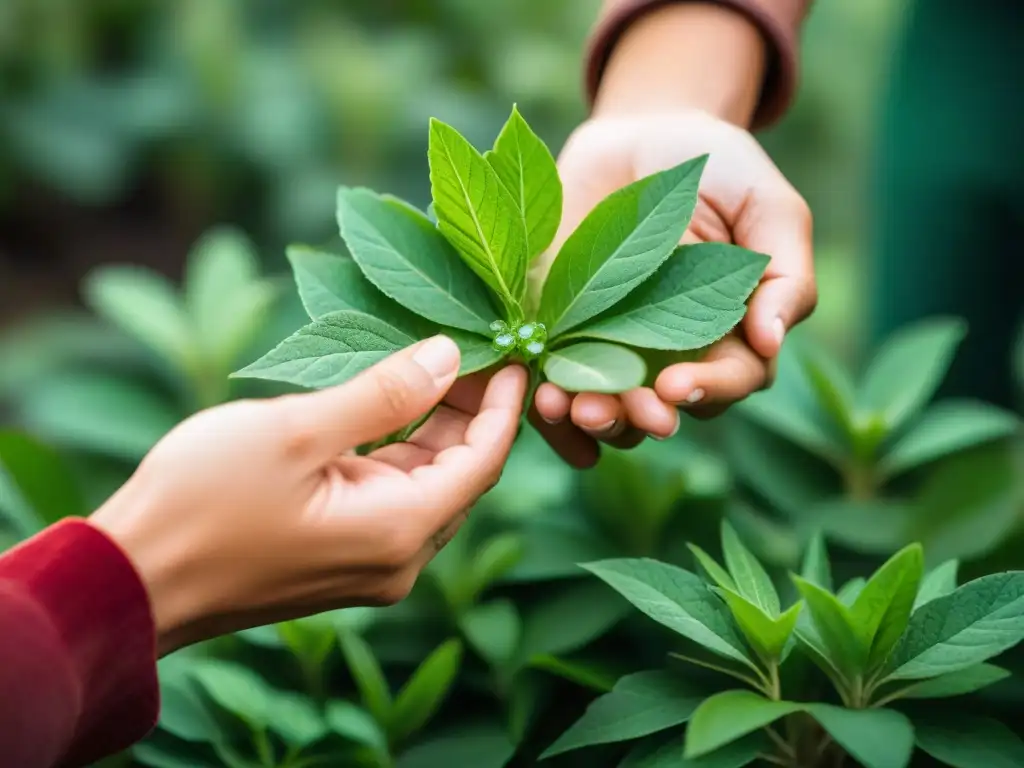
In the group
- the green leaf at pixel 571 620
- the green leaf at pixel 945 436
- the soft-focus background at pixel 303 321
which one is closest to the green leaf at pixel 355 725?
the soft-focus background at pixel 303 321

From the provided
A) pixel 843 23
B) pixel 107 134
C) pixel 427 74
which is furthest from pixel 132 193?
pixel 843 23

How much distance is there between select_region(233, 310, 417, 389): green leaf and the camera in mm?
608

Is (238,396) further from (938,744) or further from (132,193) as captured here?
(132,193)

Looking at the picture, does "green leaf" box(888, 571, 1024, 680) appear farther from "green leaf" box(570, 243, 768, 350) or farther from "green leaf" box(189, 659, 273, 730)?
"green leaf" box(189, 659, 273, 730)

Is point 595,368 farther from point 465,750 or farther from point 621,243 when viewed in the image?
point 465,750

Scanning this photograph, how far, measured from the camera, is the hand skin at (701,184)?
69 cm

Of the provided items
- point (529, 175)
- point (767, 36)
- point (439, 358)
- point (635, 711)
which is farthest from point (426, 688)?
point (767, 36)

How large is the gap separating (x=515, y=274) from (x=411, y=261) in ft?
0.23

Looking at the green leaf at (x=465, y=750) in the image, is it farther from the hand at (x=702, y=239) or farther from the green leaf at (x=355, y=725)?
the hand at (x=702, y=239)

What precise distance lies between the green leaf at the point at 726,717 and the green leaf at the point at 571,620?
0.18 meters

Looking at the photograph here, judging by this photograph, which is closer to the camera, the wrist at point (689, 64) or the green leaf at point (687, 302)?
the green leaf at point (687, 302)

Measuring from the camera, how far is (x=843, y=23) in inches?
101

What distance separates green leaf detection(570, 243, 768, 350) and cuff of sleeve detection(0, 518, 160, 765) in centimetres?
31

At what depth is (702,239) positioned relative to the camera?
0.82 meters
